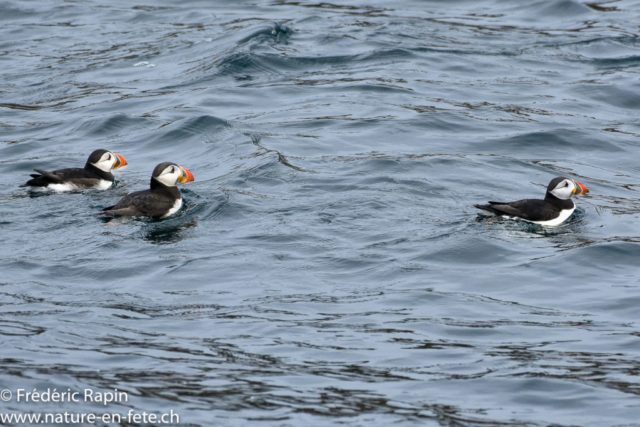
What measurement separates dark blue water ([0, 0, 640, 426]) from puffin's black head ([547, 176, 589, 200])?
40cm

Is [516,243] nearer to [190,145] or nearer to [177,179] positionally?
[177,179]

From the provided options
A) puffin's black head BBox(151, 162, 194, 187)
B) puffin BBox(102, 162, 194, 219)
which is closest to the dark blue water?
puffin BBox(102, 162, 194, 219)

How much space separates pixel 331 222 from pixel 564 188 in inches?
103

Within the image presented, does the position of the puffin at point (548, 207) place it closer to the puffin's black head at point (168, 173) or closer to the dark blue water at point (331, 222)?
the dark blue water at point (331, 222)

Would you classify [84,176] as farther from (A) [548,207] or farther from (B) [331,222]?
(A) [548,207]

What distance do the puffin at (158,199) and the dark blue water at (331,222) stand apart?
0.45 feet

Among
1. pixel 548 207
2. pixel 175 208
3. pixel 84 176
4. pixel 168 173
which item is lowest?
pixel 175 208

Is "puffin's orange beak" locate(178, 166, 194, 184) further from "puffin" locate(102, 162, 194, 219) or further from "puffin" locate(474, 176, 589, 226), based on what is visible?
"puffin" locate(474, 176, 589, 226)

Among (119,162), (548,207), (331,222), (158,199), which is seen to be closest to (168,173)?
(158,199)

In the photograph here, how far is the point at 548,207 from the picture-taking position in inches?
379

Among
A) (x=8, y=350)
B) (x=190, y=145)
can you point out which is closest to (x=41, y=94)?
(x=190, y=145)

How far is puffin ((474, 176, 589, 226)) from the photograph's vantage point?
31.2 ft

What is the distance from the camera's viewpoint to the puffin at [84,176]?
10.4 m

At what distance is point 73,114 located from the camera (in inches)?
568
